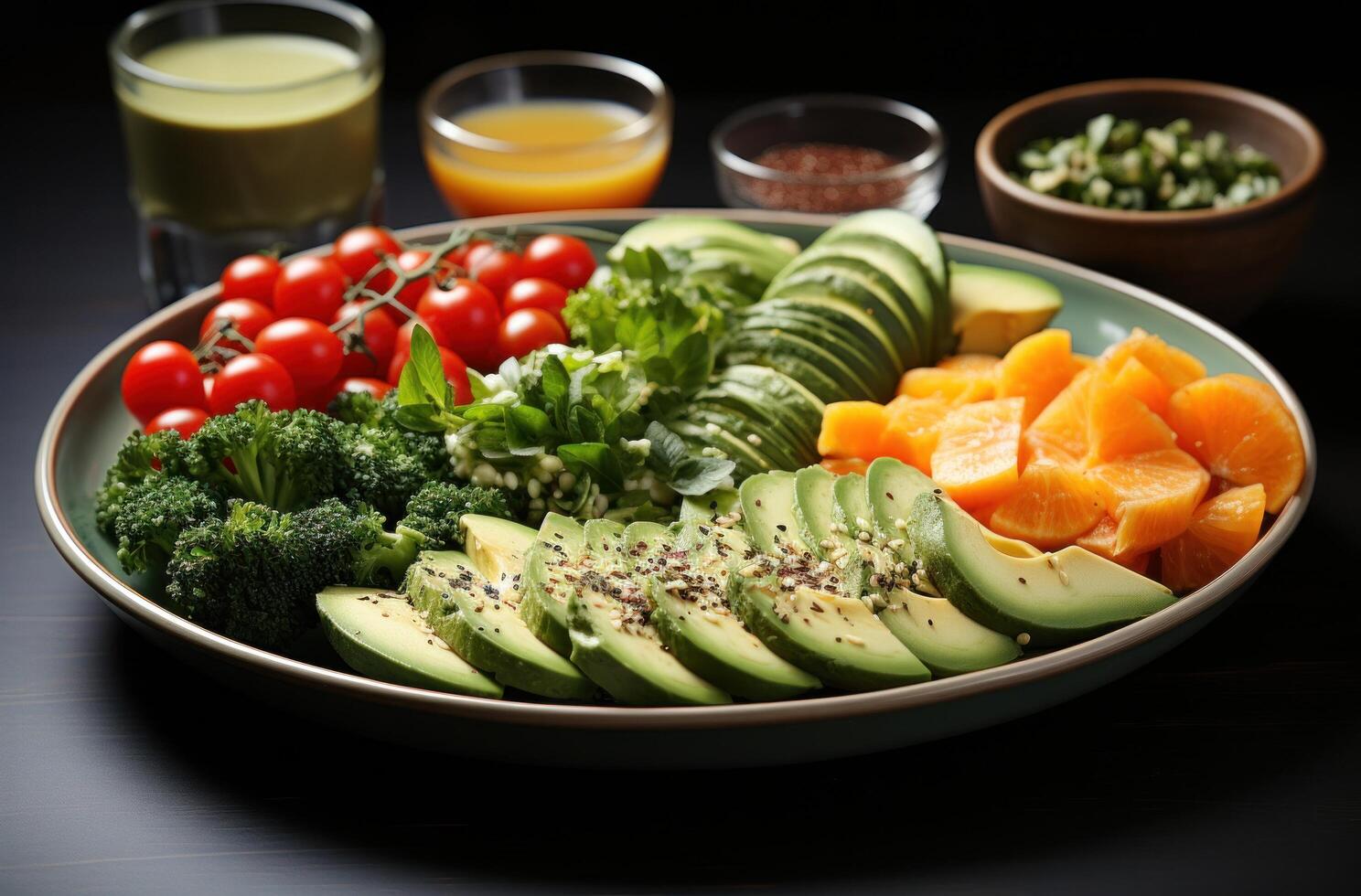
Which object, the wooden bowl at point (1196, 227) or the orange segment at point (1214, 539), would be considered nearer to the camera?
the orange segment at point (1214, 539)

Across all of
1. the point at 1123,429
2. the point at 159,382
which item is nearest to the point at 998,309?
the point at 1123,429

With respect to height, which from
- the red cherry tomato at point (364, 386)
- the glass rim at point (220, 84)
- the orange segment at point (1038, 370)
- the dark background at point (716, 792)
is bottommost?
the dark background at point (716, 792)

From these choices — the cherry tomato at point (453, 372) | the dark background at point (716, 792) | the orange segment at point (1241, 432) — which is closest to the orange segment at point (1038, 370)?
the orange segment at point (1241, 432)

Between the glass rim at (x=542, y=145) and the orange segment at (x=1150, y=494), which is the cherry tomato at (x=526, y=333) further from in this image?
the orange segment at (x=1150, y=494)

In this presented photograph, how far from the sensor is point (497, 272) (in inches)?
Answer: 138

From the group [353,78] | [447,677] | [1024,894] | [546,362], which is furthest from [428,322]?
[1024,894]

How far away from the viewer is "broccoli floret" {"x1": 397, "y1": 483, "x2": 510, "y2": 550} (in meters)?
2.66

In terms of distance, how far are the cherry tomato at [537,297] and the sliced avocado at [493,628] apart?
987mm

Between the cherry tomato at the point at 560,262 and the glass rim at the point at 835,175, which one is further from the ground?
the glass rim at the point at 835,175

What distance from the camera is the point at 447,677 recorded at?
228 cm

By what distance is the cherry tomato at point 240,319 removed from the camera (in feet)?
10.6

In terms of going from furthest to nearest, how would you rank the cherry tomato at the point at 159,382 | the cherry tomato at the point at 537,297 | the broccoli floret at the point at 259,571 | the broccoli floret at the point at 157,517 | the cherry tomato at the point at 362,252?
1. the cherry tomato at the point at 362,252
2. the cherry tomato at the point at 537,297
3. the cherry tomato at the point at 159,382
4. the broccoli floret at the point at 157,517
5. the broccoli floret at the point at 259,571

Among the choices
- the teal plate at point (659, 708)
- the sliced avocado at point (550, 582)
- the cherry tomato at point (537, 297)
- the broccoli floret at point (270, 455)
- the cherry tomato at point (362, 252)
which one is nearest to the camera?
the teal plate at point (659, 708)

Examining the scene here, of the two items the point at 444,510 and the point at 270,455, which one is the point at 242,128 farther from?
the point at 444,510
